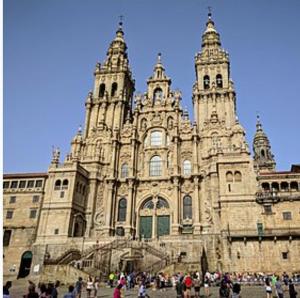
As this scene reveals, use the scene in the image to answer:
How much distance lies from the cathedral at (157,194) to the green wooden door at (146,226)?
0.43ft

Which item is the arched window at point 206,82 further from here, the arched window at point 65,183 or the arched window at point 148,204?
the arched window at point 65,183

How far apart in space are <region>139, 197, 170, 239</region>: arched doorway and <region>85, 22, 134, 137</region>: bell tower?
13.2 meters

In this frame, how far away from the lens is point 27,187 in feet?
139

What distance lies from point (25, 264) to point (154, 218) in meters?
16.9

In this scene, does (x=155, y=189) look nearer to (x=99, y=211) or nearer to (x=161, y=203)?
(x=161, y=203)

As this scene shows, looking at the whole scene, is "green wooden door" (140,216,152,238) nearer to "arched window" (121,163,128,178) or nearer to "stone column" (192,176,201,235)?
"stone column" (192,176,201,235)

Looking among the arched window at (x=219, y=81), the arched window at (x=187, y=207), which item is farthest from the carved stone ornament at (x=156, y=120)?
the arched window at (x=187, y=207)

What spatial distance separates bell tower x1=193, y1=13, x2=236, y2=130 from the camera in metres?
46.9

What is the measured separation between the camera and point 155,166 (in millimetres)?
46094

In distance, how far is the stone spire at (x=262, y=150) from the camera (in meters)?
71.6

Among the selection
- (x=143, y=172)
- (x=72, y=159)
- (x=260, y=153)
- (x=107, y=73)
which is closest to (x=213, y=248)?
(x=143, y=172)

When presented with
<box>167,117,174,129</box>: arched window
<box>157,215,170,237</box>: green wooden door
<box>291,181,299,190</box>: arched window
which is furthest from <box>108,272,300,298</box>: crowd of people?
<box>167,117,174,129</box>: arched window

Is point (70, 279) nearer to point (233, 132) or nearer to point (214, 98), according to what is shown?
point (233, 132)

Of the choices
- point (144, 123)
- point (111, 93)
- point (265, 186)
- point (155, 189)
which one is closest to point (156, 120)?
point (144, 123)
